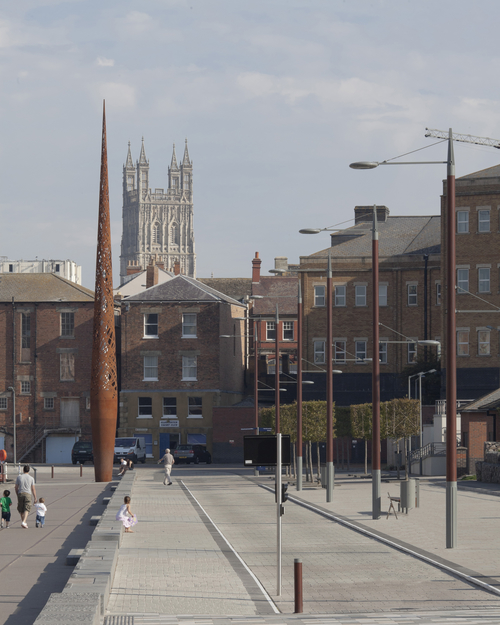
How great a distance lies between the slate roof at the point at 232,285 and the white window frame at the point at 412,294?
1443 inches

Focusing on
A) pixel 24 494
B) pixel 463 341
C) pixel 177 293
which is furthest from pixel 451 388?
pixel 177 293

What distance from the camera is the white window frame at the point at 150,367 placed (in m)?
77.4

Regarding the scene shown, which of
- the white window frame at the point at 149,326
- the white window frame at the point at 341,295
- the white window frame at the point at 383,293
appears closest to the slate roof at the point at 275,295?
the white window frame at the point at 341,295

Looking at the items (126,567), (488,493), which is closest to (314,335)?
(488,493)

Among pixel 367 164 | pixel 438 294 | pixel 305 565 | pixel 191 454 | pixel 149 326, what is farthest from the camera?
pixel 149 326

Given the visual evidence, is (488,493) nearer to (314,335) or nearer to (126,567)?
(126,567)

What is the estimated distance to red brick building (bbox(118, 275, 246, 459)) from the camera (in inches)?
3007

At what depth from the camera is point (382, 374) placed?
74250 millimetres

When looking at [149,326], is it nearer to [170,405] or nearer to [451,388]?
[170,405]

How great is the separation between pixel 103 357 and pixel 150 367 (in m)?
33.3

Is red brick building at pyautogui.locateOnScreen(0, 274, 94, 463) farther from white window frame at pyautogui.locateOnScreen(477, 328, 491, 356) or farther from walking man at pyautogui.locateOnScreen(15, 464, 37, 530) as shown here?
walking man at pyautogui.locateOnScreen(15, 464, 37, 530)

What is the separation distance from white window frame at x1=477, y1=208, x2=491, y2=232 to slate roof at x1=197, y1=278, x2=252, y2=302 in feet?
149

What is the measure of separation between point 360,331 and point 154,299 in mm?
16412

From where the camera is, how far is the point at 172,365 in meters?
77.4
